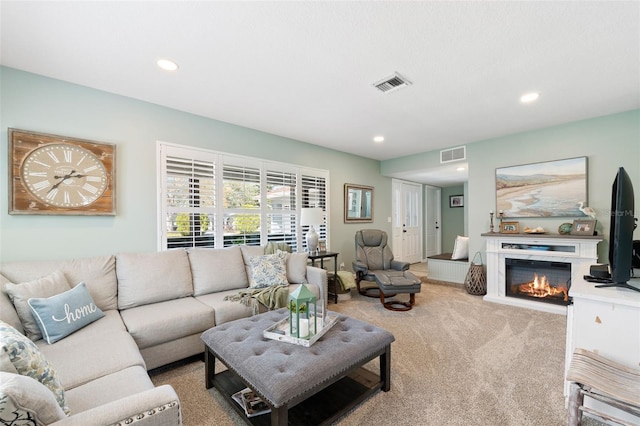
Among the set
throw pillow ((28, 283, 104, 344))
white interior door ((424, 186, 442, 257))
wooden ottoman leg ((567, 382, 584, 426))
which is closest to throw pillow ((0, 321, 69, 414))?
throw pillow ((28, 283, 104, 344))

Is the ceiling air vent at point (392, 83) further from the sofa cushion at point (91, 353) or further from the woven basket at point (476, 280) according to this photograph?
the woven basket at point (476, 280)

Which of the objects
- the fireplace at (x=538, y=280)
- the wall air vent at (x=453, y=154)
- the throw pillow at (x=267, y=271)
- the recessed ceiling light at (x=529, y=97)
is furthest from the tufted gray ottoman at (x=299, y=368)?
the wall air vent at (x=453, y=154)

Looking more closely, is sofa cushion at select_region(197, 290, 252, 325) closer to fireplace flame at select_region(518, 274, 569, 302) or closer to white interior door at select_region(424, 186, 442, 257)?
fireplace flame at select_region(518, 274, 569, 302)

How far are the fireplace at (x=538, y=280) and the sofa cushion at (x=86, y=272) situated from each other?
16.0 feet

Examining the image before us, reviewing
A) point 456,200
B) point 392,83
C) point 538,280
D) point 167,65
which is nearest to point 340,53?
point 392,83

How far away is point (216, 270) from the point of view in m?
2.97

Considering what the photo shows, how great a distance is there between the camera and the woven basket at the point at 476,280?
13.9 ft

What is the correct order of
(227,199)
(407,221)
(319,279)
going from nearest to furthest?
(319,279) → (227,199) → (407,221)

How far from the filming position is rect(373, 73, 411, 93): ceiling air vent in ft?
8.09

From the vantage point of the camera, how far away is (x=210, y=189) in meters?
3.46

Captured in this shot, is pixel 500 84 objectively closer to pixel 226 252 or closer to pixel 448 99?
pixel 448 99

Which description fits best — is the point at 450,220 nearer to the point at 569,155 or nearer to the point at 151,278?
the point at 569,155

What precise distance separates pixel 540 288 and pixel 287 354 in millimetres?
3940

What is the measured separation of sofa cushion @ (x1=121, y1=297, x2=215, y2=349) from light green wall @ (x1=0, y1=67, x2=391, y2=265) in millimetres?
884
